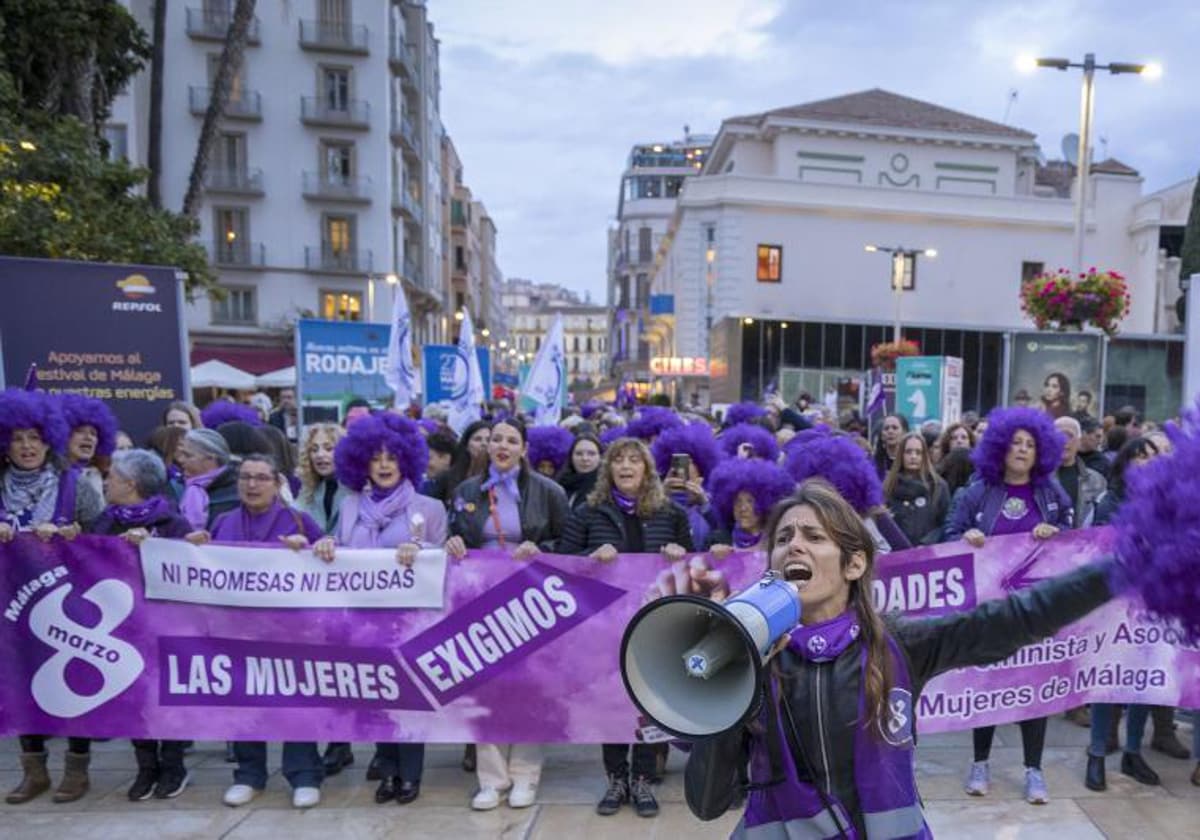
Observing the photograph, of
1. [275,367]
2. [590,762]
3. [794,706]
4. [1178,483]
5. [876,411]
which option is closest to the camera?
[1178,483]

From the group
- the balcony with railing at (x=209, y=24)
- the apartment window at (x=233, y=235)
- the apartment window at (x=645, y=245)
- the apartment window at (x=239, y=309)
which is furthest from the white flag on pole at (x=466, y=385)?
the apartment window at (x=645, y=245)

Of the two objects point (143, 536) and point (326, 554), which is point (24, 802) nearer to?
point (143, 536)

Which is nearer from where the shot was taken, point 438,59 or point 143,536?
point 143,536

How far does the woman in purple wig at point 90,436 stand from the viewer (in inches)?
212

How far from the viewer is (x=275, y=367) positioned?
35.4 meters

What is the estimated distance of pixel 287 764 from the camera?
166 inches

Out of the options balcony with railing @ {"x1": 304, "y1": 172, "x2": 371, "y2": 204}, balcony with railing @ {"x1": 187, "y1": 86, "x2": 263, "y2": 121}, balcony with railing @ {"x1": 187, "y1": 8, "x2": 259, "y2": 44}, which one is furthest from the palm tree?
balcony with railing @ {"x1": 187, "y1": 8, "x2": 259, "y2": 44}

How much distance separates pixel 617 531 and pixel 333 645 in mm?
1529

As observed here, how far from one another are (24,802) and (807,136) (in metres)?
36.4

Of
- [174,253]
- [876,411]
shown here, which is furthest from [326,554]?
[876,411]

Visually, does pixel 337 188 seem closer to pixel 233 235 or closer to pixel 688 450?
pixel 233 235

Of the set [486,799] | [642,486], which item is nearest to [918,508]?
[642,486]

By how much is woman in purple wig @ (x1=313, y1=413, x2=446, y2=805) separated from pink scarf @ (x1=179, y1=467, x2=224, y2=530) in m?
0.81

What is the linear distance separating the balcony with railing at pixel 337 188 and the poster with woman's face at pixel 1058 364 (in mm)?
31449
